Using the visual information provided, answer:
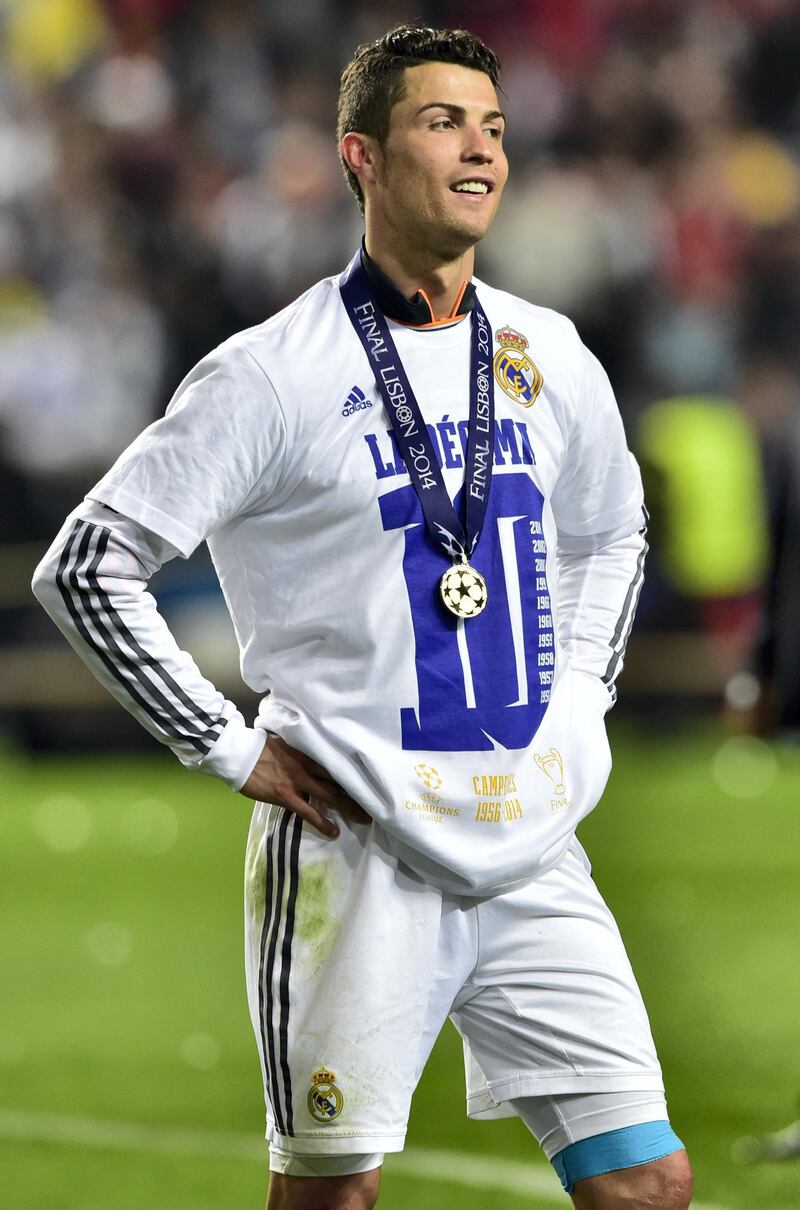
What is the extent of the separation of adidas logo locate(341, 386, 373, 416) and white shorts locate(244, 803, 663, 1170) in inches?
26.5

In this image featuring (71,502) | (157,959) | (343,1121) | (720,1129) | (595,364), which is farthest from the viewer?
(71,502)

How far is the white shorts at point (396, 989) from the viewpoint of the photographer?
287 centimetres

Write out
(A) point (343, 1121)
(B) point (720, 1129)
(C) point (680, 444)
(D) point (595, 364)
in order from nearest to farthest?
(A) point (343, 1121)
(D) point (595, 364)
(B) point (720, 1129)
(C) point (680, 444)

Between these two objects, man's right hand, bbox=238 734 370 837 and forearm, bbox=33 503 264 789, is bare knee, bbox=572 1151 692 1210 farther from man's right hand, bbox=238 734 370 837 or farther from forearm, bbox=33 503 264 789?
forearm, bbox=33 503 264 789

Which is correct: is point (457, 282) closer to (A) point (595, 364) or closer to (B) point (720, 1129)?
(A) point (595, 364)

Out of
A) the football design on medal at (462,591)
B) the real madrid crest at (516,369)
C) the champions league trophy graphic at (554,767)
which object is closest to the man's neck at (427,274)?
the real madrid crest at (516,369)

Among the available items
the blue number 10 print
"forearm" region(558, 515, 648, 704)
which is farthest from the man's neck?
"forearm" region(558, 515, 648, 704)

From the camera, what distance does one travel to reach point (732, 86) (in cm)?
1369

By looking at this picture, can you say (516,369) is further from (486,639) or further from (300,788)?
(300,788)

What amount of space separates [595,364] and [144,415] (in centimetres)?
963

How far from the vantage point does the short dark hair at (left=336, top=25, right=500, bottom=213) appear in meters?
3.01

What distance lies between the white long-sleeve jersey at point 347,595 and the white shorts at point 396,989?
79 millimetres

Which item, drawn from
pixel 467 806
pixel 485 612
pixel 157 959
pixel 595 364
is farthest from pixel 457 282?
pixel 157 959

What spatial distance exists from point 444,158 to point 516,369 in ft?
1.22
